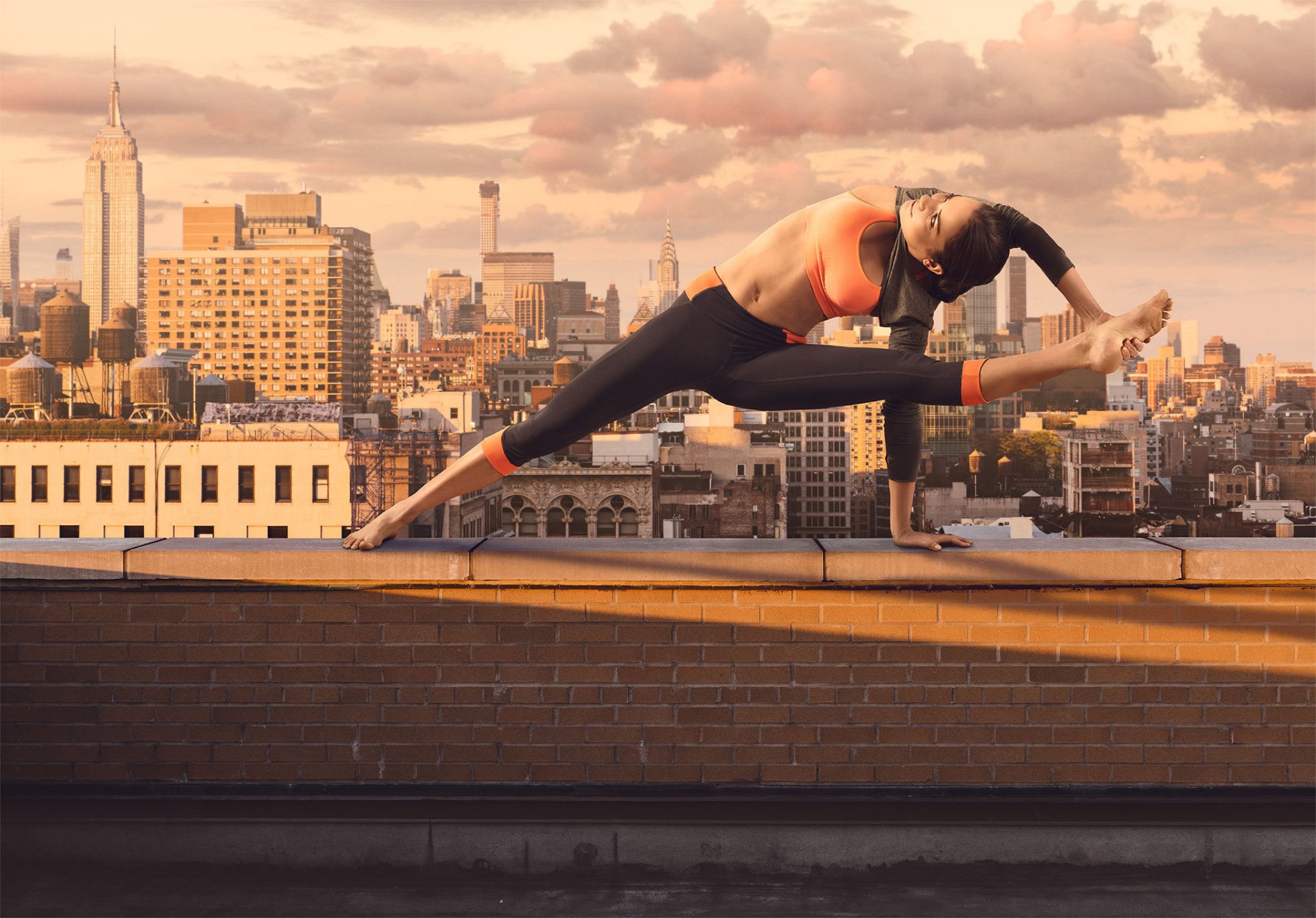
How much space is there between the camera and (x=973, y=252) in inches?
196

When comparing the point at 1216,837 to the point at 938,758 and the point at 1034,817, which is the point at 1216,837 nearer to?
the point at 1034,817

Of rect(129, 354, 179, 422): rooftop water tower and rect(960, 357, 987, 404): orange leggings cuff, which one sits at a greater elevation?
rect(129, 354, 179, 422): rooftop water tower

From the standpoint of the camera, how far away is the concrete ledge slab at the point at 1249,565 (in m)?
5.14

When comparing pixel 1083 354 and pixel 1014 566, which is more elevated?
pixel 1083 354

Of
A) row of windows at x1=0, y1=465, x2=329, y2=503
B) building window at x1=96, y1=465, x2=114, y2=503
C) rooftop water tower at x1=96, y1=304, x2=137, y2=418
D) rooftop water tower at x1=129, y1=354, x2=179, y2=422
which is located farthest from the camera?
rooftop water tower at x1=96, y1=304, x2=137, y2=418

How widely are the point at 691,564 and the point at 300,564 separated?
5.17 feet

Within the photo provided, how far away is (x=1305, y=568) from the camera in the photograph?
16.9ft

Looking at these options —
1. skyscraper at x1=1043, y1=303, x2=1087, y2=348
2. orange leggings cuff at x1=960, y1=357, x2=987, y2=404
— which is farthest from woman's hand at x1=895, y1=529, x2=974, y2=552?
skyscraper at x1=1043, y1=303, x2=1087, y2=348

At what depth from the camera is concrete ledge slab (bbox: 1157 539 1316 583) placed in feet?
16.9

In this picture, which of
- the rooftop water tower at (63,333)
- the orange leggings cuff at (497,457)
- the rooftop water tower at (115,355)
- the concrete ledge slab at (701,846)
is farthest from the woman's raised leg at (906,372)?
the rooftop water tower at (63,333)

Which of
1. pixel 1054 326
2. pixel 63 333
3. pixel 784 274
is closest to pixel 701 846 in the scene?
pixel 784 274

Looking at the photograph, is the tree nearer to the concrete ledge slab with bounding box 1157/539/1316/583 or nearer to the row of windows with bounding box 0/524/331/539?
the row of windows with bounding box 0/524/331/539

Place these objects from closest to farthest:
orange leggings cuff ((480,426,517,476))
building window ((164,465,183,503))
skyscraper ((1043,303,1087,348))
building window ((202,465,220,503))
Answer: orange leggings cuff ((480,426,517,476)), building window ((202,465,220,503)), building window ((164,465,183,503)), skyscraper ((1043,303,1087,348))

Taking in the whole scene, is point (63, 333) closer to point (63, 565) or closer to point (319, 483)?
point (319, 483)
